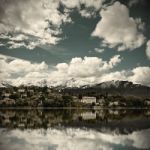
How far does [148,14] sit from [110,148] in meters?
12.4

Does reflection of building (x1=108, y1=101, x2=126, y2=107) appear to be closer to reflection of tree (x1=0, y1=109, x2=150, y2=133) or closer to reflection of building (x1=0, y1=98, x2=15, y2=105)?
reflection of building (x1=0, y1=98, x2=15, y2=105)

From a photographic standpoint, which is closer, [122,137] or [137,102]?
[122,137]

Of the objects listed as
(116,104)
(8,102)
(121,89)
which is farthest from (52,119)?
(121,89)

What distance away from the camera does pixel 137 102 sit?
51125 millimetres

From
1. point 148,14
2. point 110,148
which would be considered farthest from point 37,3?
point 110,148

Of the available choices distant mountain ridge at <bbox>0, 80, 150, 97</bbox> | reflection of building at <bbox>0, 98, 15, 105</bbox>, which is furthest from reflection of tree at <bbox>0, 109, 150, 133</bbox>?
distant mountain ridge at <bbox>0, 80, 150, 97</bbox>

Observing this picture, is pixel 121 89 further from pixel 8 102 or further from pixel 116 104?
pixel 8 102

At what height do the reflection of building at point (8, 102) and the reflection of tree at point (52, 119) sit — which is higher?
the reflection of building at point (8, 102)

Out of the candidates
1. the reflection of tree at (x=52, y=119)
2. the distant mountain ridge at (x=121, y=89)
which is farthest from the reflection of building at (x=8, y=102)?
the distant mountain ridge at (x=121, y=89)

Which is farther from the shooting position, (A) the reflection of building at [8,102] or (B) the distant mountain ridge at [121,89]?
(B) the distant mountain ridge at [121,89]

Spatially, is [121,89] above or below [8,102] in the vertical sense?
above

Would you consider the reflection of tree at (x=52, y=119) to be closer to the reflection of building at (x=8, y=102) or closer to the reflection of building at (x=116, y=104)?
the reflection of building at (x=8, y=102)

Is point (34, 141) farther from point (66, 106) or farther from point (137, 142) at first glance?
point (66, 106)

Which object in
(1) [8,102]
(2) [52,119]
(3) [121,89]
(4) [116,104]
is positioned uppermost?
(3) [121,89]
